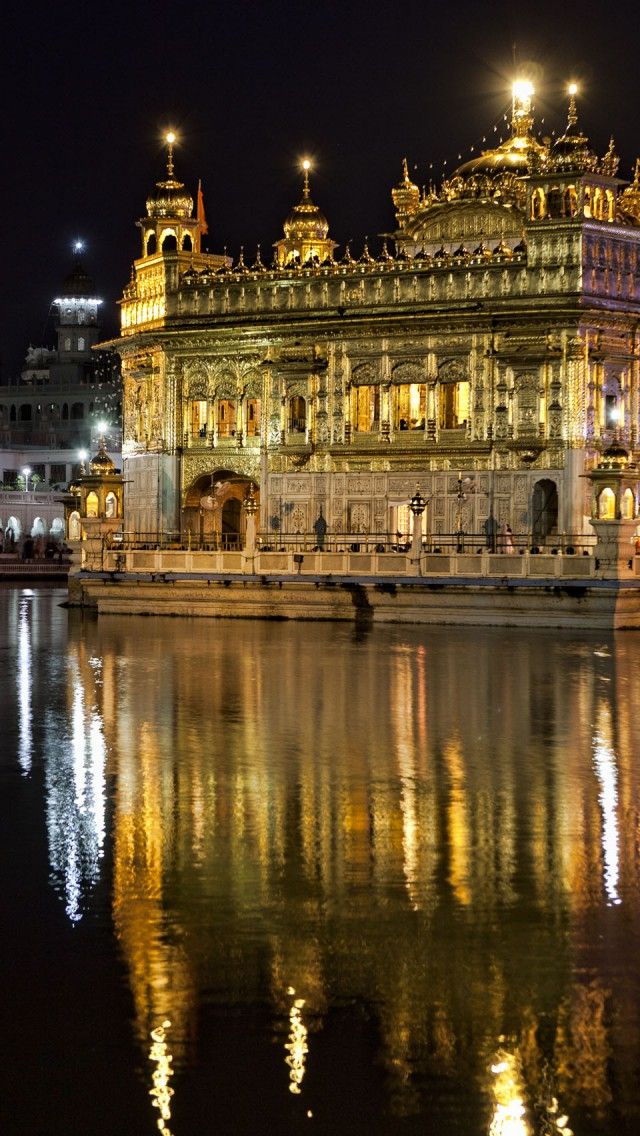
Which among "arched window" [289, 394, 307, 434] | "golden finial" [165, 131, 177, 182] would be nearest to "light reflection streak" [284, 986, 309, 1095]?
"arched window" [289, 394, 307, 434]

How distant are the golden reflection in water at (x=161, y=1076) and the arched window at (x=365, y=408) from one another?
121ft

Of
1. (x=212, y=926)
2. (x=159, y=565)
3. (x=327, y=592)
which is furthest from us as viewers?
(x=159, y=565)

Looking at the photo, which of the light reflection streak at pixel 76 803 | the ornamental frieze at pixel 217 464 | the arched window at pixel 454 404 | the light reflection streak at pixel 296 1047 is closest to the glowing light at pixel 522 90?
the arched window at pixel 454 404

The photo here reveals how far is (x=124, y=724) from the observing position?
15.4 meters

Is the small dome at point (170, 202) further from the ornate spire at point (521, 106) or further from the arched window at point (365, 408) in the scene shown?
the ornate spire at point (521, 106)

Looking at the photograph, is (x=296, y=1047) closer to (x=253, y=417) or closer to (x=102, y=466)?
(x=102, y=466)

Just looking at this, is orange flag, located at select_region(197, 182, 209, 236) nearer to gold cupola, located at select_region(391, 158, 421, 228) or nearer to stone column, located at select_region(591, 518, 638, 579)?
gold cupola, located at select_region(391, 158, 421, 228)

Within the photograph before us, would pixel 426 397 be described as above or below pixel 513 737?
above

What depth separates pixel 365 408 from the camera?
1703 inches

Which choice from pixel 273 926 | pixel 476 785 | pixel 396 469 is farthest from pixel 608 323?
pixel 273 926

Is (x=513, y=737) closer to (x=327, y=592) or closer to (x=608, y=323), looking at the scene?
(x=327, y=592)

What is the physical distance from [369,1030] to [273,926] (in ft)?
5.17

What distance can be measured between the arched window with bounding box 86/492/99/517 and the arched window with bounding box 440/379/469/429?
29.6 feet

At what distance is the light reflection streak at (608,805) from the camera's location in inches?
356
